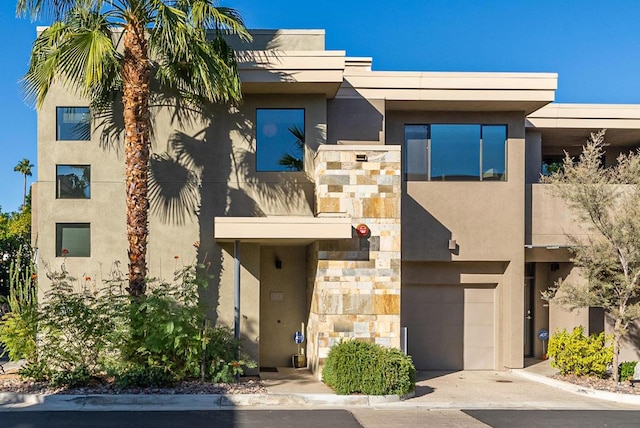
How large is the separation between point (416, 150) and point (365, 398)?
23.0 ft

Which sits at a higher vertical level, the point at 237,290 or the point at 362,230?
the point at 362,230

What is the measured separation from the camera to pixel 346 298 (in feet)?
45.1

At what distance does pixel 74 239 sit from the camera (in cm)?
1490

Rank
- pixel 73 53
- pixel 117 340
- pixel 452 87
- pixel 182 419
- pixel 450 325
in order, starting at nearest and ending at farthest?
pixel 182 419
pixel 117 340
pixel 73 53
pixel 452 87
pixel 450 325

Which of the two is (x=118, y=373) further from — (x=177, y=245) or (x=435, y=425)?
(x=435, y=425)

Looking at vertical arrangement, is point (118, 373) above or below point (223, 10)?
below

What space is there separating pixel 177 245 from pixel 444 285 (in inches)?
276

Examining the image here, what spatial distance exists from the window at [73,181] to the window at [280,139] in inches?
156

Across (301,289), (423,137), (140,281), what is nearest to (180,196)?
(140,281)

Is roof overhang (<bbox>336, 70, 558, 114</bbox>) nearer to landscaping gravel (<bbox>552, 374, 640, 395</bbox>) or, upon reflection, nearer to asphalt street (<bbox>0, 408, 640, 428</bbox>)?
landscaping gravel (<bbox>552, 374, 640, 395</bbox>)

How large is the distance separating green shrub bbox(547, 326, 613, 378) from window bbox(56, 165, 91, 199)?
453 inches

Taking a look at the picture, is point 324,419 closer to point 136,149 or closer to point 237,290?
point 237,290

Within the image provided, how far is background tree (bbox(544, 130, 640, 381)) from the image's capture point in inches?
556

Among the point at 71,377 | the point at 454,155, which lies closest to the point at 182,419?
the point at 71,377
